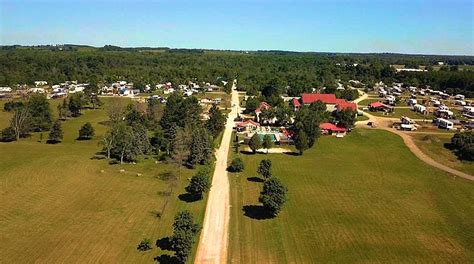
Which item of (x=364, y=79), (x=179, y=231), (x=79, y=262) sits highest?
(x=364, y=79)

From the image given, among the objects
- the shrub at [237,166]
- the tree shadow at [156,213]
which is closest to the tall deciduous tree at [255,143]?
the shrub at [237,166]

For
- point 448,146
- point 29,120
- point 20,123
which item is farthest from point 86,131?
point 448,146

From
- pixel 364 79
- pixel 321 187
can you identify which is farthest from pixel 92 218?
pixel 364 79

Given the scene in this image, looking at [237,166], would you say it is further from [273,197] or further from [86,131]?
[86,131]

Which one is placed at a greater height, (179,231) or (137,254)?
(179,231)

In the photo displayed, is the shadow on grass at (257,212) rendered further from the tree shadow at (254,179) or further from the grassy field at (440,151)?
the grassy field at (440,151)

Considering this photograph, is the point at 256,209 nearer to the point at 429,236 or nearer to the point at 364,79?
the point at 429,236
